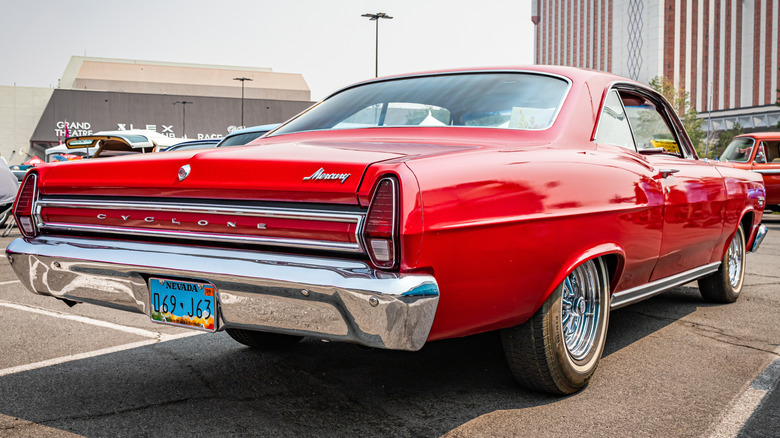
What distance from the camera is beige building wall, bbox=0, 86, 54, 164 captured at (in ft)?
214

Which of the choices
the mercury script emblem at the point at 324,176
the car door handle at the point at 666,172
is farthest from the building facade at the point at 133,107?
the mercury script emblem at the point at 324,176

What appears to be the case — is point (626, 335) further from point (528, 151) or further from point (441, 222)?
point (441, 222)

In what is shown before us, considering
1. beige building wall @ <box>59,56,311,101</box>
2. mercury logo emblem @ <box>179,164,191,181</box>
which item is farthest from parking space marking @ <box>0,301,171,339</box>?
beige building wall @ <box>59,56,311,101</box>

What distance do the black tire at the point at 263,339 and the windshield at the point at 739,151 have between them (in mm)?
12313

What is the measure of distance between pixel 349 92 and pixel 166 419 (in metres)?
2.11

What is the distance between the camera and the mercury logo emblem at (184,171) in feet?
9.07

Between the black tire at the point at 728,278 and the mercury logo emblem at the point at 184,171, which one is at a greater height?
the mercury logo emblem at the point at 184,171

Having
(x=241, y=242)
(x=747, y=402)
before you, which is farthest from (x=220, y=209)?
(x=747, y=402)

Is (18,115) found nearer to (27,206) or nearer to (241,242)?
(27,206)

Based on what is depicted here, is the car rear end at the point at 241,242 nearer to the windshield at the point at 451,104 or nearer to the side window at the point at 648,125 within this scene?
the windshield at the point at 451,104

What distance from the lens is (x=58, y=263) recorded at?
9.77 ft

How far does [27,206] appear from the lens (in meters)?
3.20

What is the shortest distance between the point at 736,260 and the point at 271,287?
4408 millimetres

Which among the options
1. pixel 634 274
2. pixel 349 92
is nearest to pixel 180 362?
pixel 349 92
